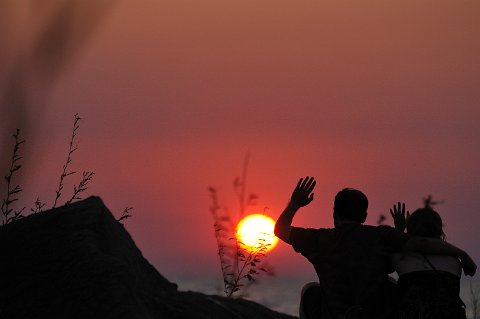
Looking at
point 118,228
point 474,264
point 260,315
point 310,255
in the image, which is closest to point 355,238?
point 310,255

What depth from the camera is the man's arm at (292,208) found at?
7.45 m

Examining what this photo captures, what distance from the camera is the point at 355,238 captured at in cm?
722

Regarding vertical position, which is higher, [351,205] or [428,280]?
[351,205]

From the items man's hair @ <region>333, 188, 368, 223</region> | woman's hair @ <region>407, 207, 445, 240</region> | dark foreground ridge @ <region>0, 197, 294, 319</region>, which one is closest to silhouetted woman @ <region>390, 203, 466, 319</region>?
woman's hair @ <region>407, 207, 445, 240</region>

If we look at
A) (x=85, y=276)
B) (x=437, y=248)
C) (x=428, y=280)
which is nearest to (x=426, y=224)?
(x=437, y=248)

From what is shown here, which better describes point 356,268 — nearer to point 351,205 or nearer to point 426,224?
point 351,205

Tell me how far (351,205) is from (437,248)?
665mm

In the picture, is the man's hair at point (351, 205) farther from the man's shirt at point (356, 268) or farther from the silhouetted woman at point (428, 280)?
the silhouetted woman at point (428, 280)

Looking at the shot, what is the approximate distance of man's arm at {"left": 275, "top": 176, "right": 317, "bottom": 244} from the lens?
7.45 m

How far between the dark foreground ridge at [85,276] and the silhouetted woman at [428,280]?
1412 mm

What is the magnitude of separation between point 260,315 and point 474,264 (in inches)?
72.1

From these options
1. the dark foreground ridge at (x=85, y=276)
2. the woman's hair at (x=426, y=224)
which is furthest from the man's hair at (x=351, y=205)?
the dark foreground ridge at (x=85, y=276)

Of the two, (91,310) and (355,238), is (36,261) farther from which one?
(355,238)

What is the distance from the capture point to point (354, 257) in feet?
23.6
